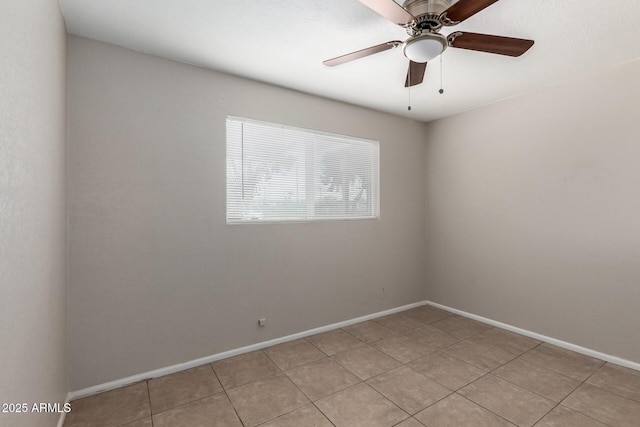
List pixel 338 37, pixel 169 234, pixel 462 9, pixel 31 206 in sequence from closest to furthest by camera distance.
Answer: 1. pixel 31 206
2. pixel 462 9
3. pixel 338 37
4. pixel 169 234

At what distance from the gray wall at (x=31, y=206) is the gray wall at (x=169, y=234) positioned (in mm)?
230

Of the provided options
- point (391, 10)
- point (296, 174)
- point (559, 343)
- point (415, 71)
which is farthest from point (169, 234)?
point (559, 343)

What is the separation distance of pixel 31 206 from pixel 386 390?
92.6 inches

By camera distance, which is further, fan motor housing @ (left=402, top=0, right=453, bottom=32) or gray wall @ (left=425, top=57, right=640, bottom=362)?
gray wall @ (left=425, top=57, right=640, bottom=362)

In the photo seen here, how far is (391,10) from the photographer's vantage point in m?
1.45

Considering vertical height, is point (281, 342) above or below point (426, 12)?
below

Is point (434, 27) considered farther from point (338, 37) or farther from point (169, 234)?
point (169, 234)

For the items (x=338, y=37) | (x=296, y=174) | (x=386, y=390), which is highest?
(x=338, y=37)

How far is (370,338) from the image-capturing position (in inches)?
119

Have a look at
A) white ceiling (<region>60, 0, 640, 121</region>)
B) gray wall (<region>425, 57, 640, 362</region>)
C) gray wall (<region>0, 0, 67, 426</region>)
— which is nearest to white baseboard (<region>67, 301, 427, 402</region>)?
gray wall (<region>0, 0, 67, 426</region>)

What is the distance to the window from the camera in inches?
106

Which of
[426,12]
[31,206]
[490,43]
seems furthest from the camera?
[490,43]

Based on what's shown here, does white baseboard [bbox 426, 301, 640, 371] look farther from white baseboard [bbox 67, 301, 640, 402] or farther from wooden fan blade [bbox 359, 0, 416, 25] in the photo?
wooden fan blade [bbox 359, 0, 416, 25]

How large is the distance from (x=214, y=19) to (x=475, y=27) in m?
1.72
